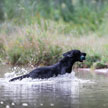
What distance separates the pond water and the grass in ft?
10.9

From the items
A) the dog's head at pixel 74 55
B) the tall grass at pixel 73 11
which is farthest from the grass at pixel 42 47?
the tall grass at pixel 73 11

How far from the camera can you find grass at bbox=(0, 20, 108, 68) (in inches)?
603

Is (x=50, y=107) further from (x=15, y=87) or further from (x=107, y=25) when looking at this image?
(x=107, y=25)

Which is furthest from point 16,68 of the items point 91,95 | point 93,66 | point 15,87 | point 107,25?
point 107,25

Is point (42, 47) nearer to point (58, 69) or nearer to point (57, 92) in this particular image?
point (58, 69)

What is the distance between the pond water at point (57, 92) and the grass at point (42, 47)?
3.33 metres

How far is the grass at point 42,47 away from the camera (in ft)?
50.3

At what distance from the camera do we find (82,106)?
697 centimetres

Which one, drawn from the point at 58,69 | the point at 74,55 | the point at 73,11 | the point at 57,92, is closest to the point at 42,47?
the point at 74,55

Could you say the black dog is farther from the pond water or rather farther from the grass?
the grass

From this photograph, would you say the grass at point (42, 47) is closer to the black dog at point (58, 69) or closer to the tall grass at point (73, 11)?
the black dog at point (58, 69)

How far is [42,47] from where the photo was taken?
1560cm

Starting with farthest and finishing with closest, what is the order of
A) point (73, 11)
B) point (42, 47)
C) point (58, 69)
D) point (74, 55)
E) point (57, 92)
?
point (73, 11) → point (42, 47) → point (74, 55) → point (58, 69) → point (57, 92)

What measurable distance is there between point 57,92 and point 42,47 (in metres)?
6.99
